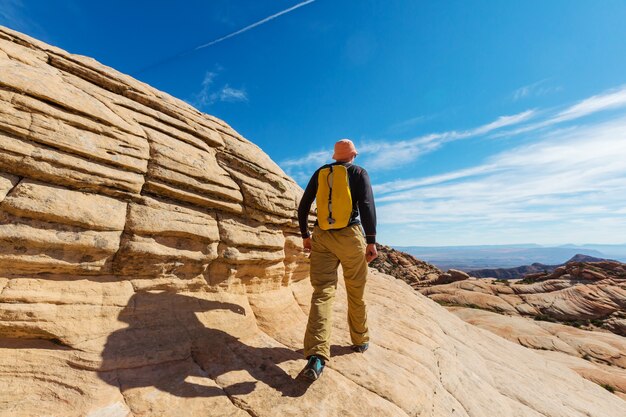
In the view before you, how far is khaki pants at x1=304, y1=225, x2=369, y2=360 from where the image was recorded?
6.11 m

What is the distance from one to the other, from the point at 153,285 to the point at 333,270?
4.02m

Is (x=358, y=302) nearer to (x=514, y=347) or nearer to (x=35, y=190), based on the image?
(x=35, y=190)

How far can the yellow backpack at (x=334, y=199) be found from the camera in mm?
6594

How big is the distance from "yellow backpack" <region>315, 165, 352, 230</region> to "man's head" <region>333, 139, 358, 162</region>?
0.44 meters

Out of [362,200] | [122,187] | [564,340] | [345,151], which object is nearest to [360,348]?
[362,200]

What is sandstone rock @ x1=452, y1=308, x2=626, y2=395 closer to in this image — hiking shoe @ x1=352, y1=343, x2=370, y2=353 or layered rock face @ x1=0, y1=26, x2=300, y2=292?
hiking shoe @ x1=352, y1=343, x2=370, y2=353

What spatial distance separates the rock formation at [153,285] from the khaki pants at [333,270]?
1081 millimetres

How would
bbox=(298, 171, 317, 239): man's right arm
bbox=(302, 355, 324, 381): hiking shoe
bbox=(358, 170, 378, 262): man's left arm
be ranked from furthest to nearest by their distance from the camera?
1. bbox=(298, 171, 317, 239): man's right arm
2. bbox=(358, 170, 378, 262): man's left arm
3. bbox=(302, 355, 324, 381): hiking shoe

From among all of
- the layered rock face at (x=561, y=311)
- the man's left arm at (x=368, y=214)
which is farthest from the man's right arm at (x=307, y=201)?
the layered rock face at (x=561, y=311)

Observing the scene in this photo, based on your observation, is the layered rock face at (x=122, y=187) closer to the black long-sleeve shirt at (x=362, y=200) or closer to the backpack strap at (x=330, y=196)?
the backpack strap at (x=330, y=196)

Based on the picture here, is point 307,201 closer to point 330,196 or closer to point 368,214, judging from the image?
point 330,196

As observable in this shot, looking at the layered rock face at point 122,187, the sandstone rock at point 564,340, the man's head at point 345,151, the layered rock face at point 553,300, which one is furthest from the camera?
the layered rock face at point 553,300

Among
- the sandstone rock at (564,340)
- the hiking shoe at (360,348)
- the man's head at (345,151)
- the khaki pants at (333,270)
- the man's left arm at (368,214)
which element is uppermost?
the man's head at (345,151)

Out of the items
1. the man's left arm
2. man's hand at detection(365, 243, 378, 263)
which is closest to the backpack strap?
the man's left arm
